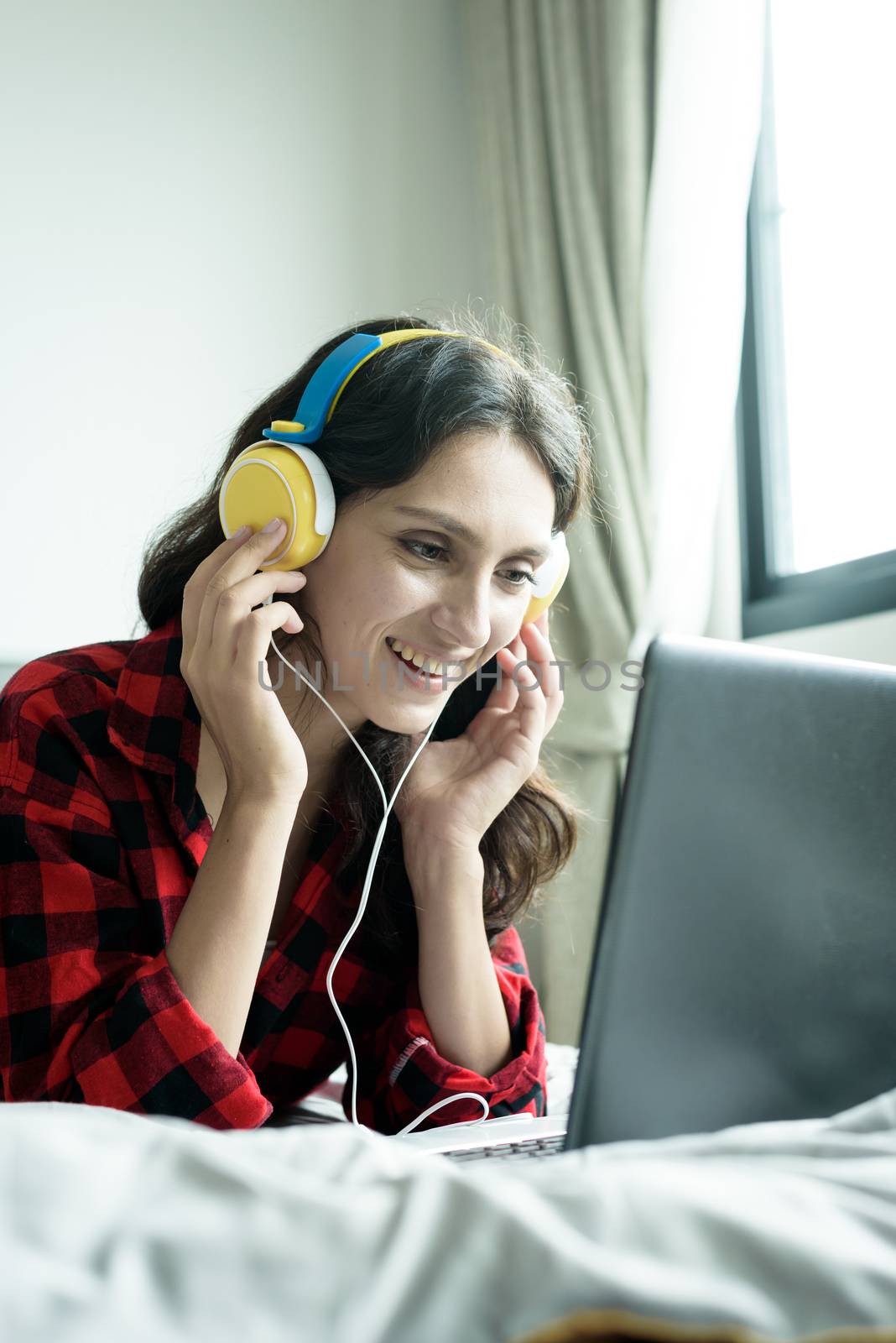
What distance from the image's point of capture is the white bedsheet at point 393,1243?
0.27 meters

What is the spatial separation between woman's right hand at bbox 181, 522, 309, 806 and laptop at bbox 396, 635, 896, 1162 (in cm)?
52

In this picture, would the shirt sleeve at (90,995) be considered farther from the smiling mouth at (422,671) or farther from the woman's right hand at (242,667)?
the smiling mouth at (422,671)

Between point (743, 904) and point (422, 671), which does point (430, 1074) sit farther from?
point (743, 904)

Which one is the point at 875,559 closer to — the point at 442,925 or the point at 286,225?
the point at 442,925

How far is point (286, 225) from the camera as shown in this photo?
8.23ft

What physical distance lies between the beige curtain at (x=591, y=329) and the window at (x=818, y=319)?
0.23 meters

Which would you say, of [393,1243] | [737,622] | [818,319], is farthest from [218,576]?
[818,319]

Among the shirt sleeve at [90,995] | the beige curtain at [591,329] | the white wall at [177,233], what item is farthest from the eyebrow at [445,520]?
the white wall at [177,233]

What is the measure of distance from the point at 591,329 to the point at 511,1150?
1780 millimetres

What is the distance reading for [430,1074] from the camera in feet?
3.87

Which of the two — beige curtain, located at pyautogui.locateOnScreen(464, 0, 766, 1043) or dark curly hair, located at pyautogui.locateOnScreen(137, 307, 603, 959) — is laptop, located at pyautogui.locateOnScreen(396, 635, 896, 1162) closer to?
dark curly hair, located at pyautogui.locateOnScreen(137, 307, 603, 959)

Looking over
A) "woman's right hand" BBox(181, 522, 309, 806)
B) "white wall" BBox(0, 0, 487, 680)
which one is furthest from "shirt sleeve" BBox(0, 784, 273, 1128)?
"white wall" BBox(0, 0, 487, 680)

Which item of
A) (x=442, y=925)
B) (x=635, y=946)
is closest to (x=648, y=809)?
(x=635, y=946)

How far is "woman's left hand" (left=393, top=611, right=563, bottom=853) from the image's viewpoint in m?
1.30
